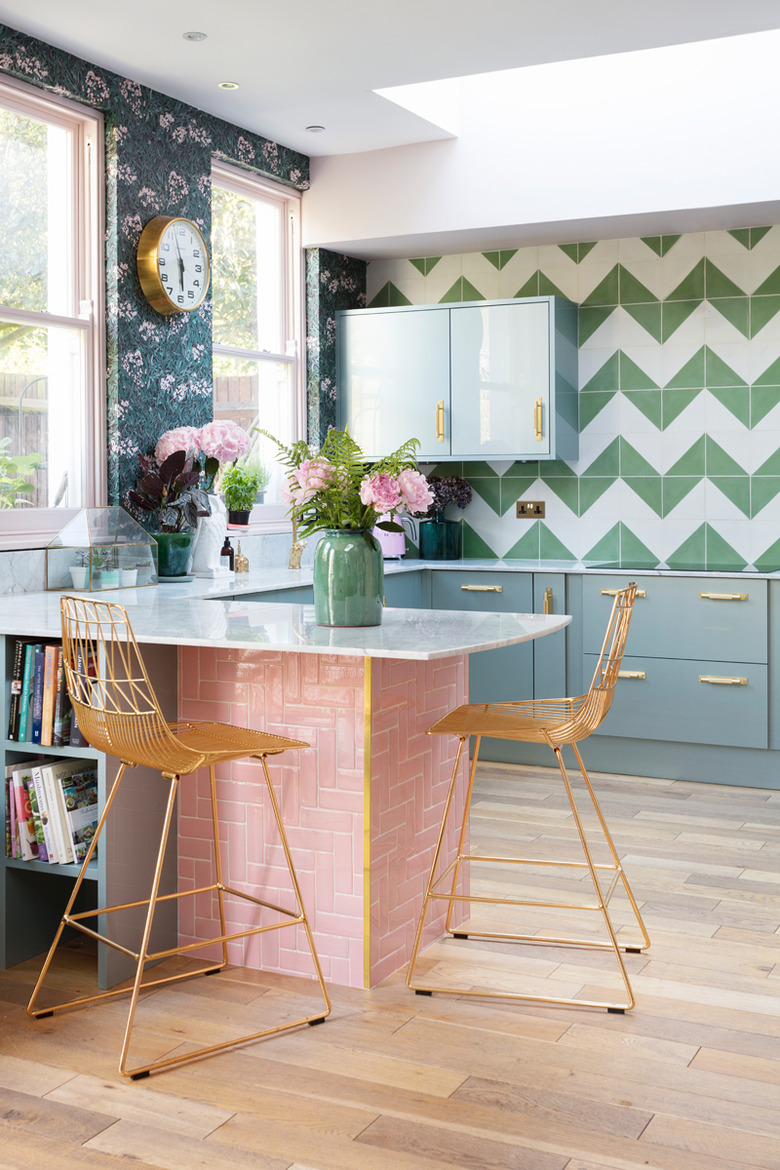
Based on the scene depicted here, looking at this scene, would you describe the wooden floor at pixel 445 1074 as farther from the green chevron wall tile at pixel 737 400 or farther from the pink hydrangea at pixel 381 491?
the green chevron wall tile at pixel 737 400

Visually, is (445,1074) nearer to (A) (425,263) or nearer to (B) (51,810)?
(B) (51,810)

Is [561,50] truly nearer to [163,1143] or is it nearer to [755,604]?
[755,604]

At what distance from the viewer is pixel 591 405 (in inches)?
212

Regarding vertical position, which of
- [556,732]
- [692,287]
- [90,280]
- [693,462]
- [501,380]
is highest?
[692,287]

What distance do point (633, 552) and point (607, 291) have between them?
3.96 ft

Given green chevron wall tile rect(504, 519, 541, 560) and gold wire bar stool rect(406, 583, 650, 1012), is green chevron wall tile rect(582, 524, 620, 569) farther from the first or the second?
gold wire bar stool rect(406, 583, 650, 1012)

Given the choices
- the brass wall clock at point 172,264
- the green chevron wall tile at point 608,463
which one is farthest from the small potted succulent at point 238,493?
the green chevron wall tile at point 608,463

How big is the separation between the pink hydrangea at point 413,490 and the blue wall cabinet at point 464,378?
96.5 inches

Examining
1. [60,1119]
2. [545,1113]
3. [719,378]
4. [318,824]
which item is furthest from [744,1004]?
[719,378]

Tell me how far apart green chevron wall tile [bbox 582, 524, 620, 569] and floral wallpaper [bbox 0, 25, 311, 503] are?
1.95 meters

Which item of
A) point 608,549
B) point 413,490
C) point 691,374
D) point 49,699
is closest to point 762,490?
point 691,374

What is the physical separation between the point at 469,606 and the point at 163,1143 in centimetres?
338

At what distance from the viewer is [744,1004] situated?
8.74 ft

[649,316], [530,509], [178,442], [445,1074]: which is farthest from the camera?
[530,509]
